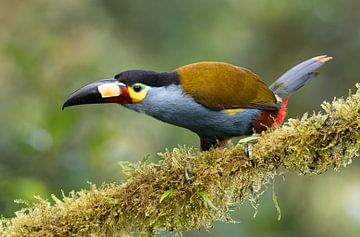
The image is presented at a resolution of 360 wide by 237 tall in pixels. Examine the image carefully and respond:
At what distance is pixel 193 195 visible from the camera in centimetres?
288

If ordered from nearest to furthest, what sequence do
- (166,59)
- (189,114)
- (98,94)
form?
(98,94)
(189,114)
(166,59)

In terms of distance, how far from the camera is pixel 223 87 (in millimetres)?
3477

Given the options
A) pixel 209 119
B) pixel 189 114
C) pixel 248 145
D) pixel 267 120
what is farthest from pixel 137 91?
pixel 267 120

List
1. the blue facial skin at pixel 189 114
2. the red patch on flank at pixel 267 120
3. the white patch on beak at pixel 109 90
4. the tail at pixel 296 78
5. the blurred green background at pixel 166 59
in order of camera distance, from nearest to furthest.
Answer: the white patch on beak at pixel 109 90, the blue facial skin at pixel 189 114, the red patch on flank at pixel 267 120, the tail at pixel 296 78, the blurred green background at pixel 166 59

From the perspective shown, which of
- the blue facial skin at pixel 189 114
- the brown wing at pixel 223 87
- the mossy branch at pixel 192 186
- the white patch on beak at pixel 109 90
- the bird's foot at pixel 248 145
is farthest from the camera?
the brown wing at pixel 223 87

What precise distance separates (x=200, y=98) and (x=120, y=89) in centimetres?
39

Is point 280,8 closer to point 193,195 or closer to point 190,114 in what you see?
point 190,114

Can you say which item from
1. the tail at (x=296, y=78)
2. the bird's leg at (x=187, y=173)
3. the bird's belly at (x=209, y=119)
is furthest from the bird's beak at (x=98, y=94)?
the tail at (x=296, y=78)

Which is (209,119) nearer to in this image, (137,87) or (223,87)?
(223,87)

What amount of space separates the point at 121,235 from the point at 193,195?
0.32 metres

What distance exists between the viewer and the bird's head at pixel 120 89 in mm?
3176

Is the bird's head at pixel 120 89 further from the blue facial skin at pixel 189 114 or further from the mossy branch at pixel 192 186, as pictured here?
the mossy branch at pixel 192 186

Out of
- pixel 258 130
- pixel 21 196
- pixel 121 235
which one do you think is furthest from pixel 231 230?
pixel 121 235

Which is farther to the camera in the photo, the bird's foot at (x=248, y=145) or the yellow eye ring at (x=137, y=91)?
the yellow eye ring at (x=137, y=91)
